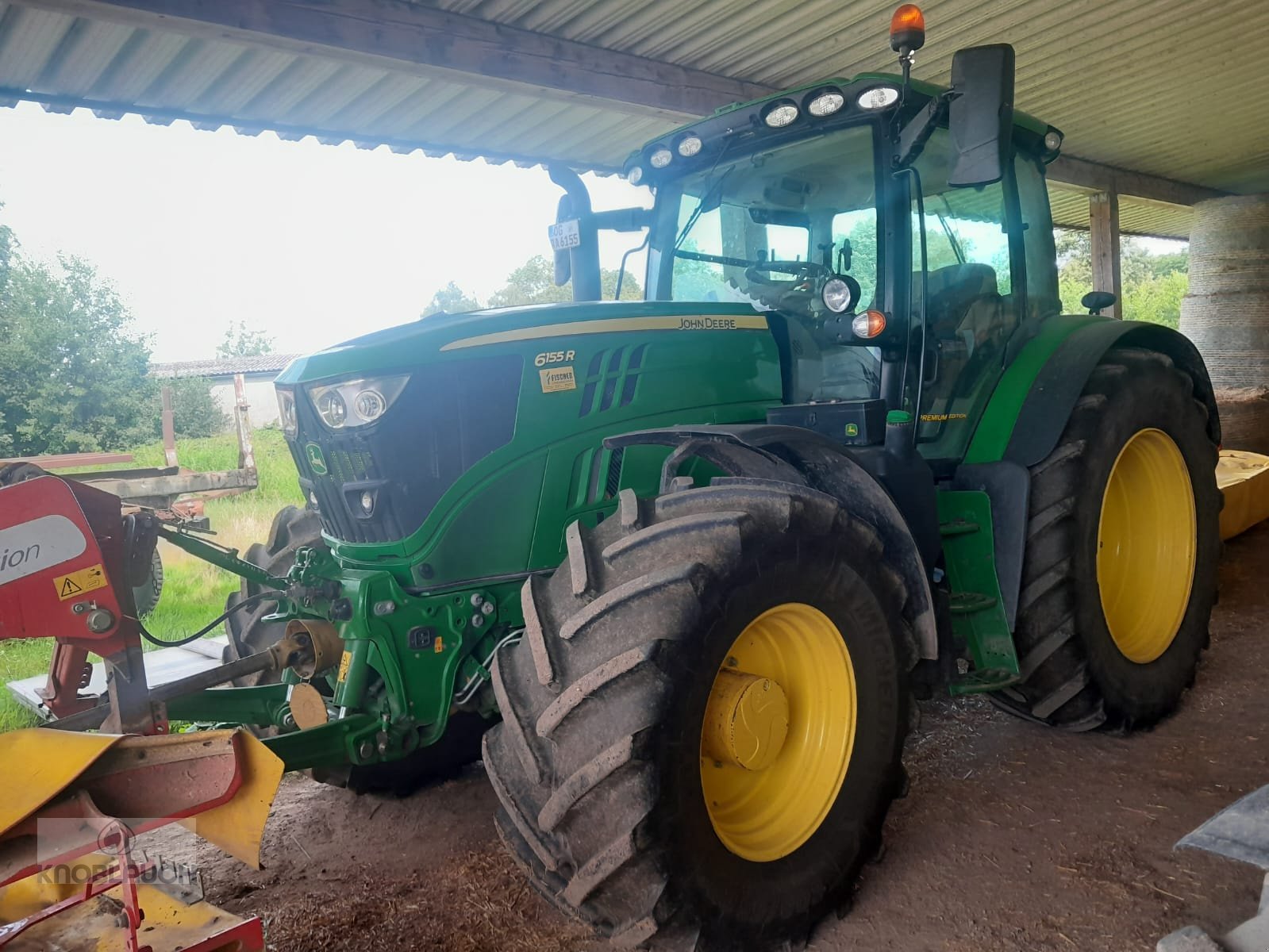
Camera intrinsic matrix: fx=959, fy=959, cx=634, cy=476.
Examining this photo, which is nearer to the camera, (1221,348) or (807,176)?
(807,176)

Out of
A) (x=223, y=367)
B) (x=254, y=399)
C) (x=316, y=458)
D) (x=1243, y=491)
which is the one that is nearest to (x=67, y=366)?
(x=254, y=399)

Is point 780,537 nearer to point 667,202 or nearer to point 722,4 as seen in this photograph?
point 667,202

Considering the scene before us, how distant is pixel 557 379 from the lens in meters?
2.54

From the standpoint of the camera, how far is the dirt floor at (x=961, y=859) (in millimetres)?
2320

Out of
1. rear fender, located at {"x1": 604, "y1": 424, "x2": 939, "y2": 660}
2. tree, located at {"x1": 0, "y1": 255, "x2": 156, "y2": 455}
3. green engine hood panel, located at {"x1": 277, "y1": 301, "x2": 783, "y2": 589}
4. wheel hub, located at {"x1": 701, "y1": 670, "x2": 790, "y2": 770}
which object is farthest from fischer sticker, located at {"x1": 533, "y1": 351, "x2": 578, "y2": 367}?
tree, located at {"x1": 0, "y1": 255, "x2": 156, "y2": 455}

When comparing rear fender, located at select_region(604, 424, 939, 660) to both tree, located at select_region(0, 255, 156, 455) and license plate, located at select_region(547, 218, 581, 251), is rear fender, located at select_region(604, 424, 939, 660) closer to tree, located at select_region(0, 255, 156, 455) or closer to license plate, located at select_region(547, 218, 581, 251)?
license plate, located at select_region(547, 218, 581, 251)

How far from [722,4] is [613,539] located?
125 inches

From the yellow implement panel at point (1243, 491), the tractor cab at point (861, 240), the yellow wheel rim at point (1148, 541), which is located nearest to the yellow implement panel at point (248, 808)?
the tractor cab at point (861, 240)

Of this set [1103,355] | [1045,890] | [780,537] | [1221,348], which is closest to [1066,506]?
[1103,355]

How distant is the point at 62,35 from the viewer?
3.87 meters

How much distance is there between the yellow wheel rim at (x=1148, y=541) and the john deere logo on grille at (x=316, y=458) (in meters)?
2.80

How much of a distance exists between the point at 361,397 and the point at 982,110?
5.73 ft

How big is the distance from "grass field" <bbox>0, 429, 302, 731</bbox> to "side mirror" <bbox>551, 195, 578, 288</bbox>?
8.84 feet

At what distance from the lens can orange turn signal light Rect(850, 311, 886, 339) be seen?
2.82 meters
